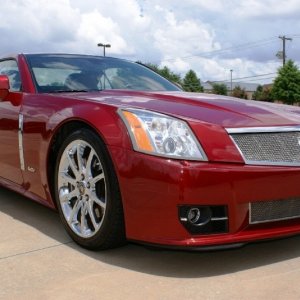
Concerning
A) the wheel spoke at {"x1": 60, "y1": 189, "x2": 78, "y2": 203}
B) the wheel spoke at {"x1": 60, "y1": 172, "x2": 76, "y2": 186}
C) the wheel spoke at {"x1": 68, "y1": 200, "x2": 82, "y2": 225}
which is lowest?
the wheel spoke at {"x1": 68, "y1": 200, "x2": 82, "y2": 225}

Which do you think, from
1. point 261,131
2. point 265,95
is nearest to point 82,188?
point 261,131

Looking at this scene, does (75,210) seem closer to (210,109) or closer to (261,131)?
(210,109)

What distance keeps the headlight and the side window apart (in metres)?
1.65

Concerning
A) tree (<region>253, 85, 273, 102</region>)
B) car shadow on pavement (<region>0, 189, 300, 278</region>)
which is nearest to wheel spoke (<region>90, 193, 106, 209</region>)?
car shadow on pavement (<region>0, 189, 300, 278</region>)

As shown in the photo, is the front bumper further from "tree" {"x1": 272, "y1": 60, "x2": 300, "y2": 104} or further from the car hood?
"tree" {"x1": 272, "y1": 60, "x2": 300, "y2": 104}

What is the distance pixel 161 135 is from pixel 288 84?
5213 centimetres

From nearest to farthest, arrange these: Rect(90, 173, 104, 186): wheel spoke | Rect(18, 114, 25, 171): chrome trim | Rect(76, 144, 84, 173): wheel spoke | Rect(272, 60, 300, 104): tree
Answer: Rect(90, 173, 104, 186): wheel spoke, Rect(76, 144, 84, 173): wheel spoke, Rect(18, 114, 25, 171): chrome trim, Rect(272, 60, 300, 104): tree

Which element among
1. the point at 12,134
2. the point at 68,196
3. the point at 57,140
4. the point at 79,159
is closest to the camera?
the point at 79,159

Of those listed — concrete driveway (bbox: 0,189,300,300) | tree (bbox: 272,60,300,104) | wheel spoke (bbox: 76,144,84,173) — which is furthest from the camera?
tree (bbox: 272,60,300,104)

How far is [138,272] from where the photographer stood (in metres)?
3.04

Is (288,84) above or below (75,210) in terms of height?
above

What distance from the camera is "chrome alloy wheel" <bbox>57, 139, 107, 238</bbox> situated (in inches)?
128

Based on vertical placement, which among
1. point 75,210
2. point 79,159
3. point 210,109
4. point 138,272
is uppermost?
point 210,109

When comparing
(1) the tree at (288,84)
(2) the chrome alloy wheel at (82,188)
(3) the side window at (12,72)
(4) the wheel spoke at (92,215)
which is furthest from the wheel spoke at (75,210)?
(1) the tree at (288,84)
